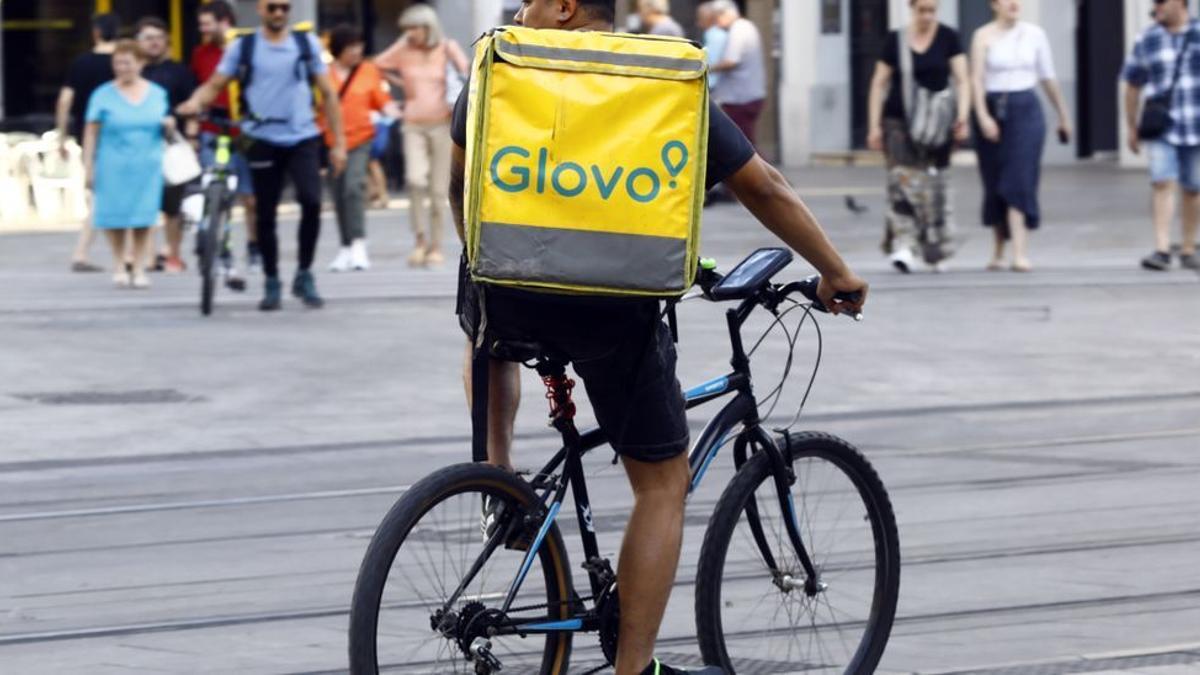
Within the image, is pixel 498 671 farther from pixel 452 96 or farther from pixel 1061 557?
pixel 452 96

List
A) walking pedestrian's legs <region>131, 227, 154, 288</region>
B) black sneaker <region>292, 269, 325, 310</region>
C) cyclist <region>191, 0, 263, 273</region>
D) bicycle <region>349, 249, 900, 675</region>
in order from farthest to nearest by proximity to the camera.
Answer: cyclist <region>191, 0, 263, 273</region>, walking pedestrian's legs <region>131, 227, 154, 288</region>, black sneaker <region>292, 269, 325, 310</region>, bicycle <region>349, 249, 900, 675</region>

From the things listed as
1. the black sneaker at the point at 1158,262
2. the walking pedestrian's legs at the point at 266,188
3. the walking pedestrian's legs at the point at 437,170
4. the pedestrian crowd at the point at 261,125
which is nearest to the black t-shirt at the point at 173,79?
the pedestrian crowd at the point at 261,125

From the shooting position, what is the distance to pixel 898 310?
13984 millimetres

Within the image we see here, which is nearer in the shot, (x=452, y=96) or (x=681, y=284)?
(x=681, y=284)

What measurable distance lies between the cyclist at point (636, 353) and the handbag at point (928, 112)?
35.1 feet

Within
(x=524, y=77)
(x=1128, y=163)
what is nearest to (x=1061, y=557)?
(x=524, y=77)

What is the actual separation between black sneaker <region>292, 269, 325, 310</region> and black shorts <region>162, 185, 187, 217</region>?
2352 mm

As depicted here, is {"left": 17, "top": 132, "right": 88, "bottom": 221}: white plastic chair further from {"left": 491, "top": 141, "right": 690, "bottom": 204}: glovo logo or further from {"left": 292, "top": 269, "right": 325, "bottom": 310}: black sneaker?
{"left": 491, "top": 141, "right": 690, "bottom": 204}: glovo logo

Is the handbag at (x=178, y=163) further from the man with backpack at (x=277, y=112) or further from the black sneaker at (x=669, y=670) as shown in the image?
the black sneaker at (x=669, y=670)

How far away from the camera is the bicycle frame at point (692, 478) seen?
469 centimetres

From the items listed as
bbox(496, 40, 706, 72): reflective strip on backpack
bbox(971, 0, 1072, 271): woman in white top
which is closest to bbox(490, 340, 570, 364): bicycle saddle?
bbox(496, 40, 706, 72): reflective strip on backpack

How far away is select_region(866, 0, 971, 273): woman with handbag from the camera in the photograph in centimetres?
1550

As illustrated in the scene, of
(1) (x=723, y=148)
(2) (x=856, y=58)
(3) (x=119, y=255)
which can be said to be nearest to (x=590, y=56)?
(1) (x=723, y=148)

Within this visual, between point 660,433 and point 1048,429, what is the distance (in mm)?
5607
